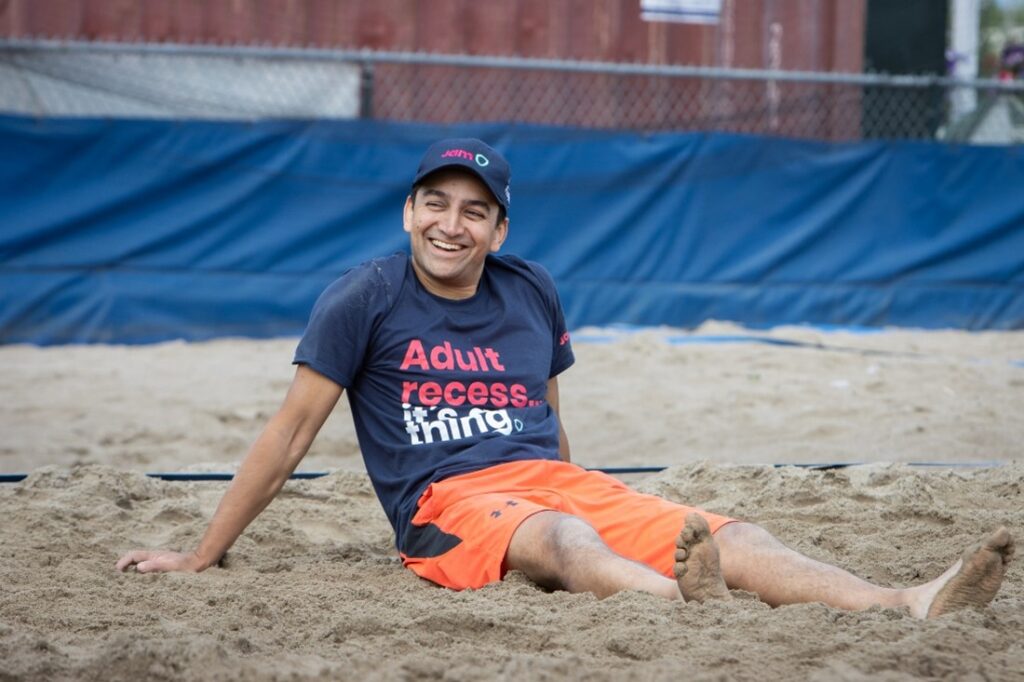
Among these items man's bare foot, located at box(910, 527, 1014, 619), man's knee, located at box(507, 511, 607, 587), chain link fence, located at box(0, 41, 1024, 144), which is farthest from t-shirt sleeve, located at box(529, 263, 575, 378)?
chain link fence, located at box(0, 41, 1024, 144)

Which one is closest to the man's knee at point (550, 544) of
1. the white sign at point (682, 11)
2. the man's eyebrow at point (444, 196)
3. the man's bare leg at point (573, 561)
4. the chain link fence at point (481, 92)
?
the man's bare leg at point (573, 561)

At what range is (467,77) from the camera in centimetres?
938

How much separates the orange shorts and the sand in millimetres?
106

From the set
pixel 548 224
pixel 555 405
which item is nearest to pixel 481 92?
pixel 548 224

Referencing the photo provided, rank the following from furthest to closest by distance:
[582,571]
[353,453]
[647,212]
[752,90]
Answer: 1. [752,90]
2. [647,212]
3. [353,453]
4. [582,571]

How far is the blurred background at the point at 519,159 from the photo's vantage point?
807cm

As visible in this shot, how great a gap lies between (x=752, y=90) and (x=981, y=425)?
5106 mm

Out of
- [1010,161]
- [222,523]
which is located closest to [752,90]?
[1010,161]

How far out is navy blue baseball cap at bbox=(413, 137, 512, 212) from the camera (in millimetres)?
3238

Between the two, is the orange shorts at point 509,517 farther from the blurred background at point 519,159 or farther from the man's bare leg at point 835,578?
the blurred background at point 519,159

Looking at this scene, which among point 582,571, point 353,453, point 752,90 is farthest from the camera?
point 752,90

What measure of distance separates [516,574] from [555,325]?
928 mm

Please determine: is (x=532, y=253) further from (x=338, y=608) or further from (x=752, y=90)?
(x=338, y=608)

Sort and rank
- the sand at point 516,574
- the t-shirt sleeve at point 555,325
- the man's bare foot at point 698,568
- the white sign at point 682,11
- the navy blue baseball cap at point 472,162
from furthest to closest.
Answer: the white sign at point 682,11 → the t-shirt sleeve at point 555,325 → the navy blue baseball cap at point 472,162 → the man's bare foot at point 698,568 → the sand at point 516,574
